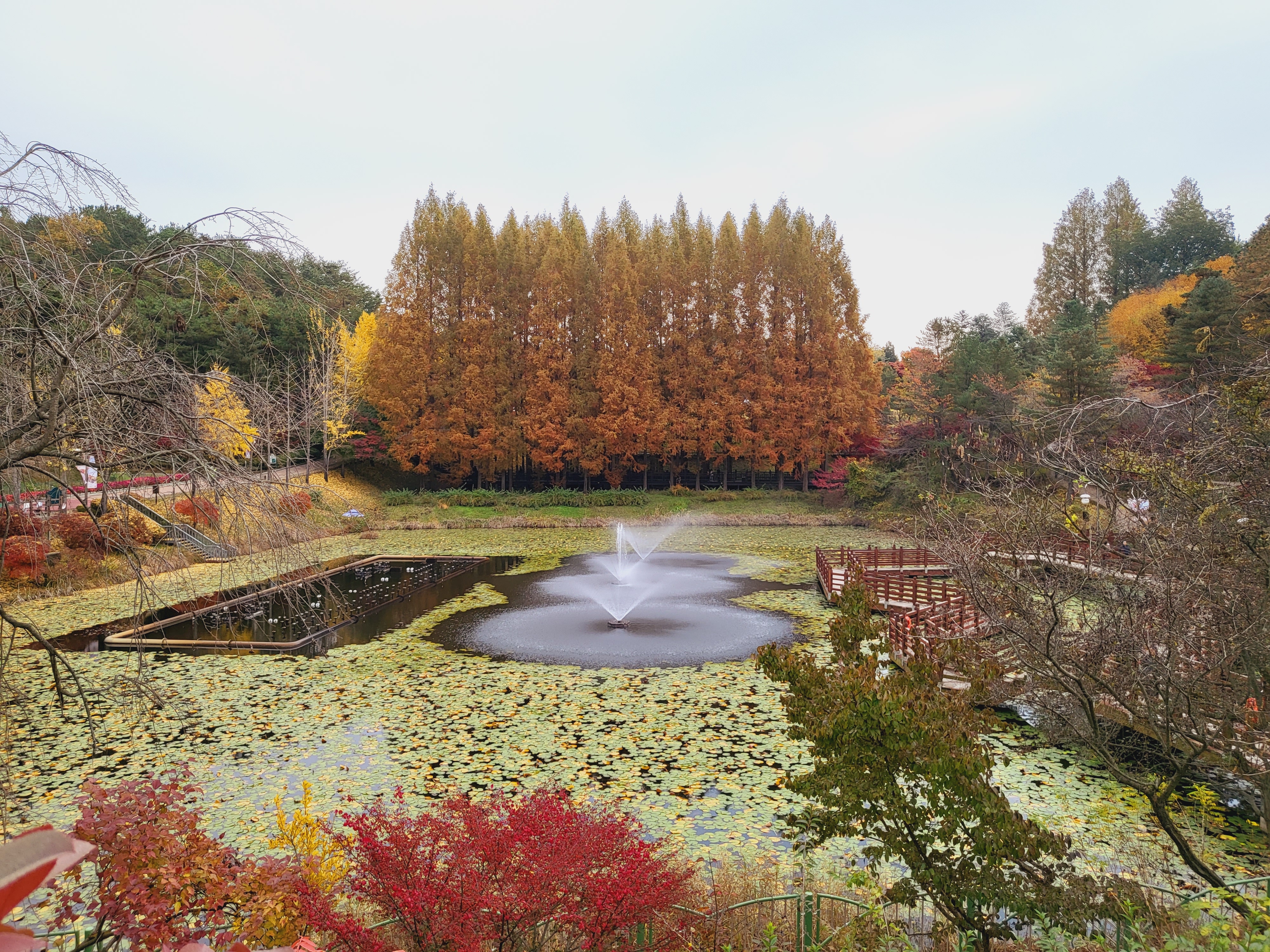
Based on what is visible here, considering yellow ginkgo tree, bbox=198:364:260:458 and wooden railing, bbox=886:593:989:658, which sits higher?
yellow ginkgo tree, bbox=198:364:260:458

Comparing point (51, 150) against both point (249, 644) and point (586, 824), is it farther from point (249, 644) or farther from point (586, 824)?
point (249, 644)

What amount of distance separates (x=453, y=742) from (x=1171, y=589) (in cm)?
727

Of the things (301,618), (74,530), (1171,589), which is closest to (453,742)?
(301,618)

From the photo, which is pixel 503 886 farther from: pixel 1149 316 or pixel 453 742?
pixel 1149 316

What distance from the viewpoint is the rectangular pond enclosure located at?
1289 cm

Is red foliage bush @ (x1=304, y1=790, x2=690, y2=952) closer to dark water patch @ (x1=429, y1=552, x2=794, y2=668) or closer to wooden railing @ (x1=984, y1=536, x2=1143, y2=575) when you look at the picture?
wooden railing @ (x1=984, y1=536, x2=1143, y2=575)

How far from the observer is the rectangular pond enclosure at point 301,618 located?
1289 centimetres

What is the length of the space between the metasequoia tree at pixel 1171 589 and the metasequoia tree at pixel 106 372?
4.88 metres

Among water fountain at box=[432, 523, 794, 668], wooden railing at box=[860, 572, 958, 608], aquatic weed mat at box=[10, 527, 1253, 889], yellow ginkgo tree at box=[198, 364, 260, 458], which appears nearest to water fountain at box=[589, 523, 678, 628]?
water fountain at box=[432, 523, 794, 668]

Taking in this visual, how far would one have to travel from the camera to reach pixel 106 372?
4.47m

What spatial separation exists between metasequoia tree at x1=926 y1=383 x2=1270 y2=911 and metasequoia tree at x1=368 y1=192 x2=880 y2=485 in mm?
28011

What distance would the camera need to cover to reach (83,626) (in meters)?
14.2

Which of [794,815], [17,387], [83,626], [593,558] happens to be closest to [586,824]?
[794,815]

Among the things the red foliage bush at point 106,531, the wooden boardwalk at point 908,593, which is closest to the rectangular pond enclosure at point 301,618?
the red foliage bush at point 106,531
